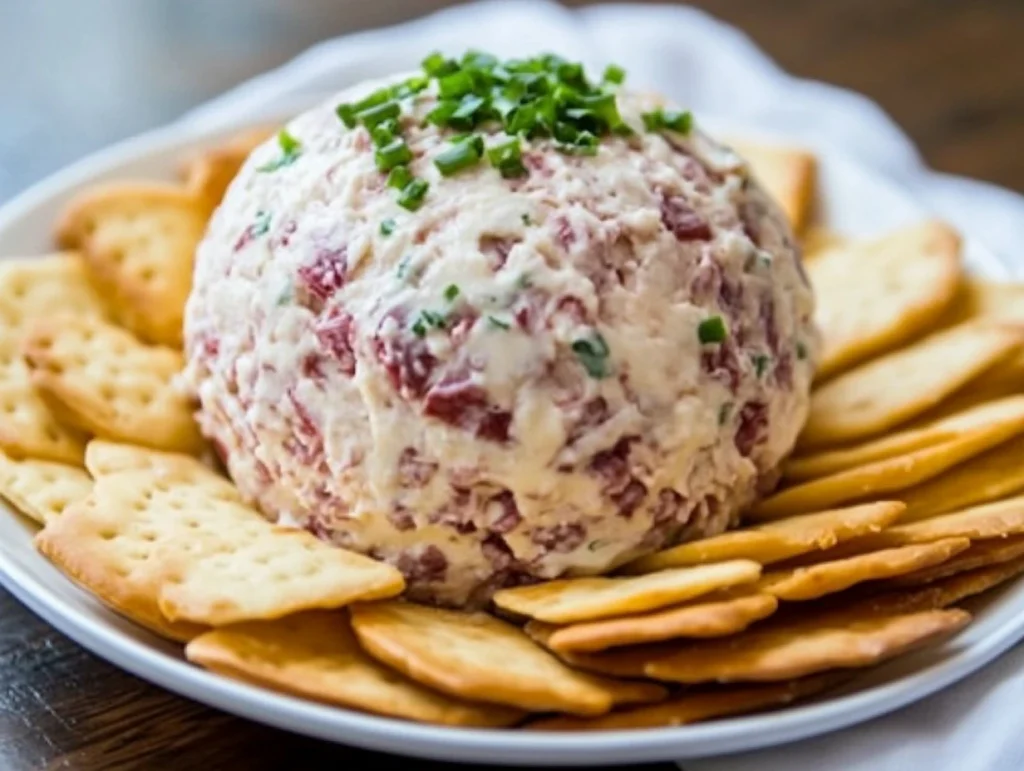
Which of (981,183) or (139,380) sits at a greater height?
(139,380)

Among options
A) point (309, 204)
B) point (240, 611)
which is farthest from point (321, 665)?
point (309, 204)

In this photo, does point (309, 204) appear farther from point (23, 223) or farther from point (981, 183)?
point (981, 183)

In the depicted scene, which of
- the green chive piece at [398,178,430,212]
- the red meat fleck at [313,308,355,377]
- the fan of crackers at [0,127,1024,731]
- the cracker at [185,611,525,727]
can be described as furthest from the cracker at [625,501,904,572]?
the green chive piece at [398,178,430,212]

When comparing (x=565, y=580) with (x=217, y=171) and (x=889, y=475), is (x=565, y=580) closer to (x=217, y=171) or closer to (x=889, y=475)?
(x=889, y=475)

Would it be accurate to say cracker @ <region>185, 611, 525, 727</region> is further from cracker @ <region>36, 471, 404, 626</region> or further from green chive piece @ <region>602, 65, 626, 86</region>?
green chive piece @ <region>602, 65, 626, 86</region>

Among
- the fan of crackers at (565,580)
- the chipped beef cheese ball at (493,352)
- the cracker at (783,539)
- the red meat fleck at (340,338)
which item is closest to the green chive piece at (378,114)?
the chipped beef cheese ball at (493,352)

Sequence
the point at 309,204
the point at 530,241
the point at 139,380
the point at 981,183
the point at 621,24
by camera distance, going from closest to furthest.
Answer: the point at 530,241 < the point at 309,204 < the point at 139,380 < the point at 981,183 < the point at 621,24

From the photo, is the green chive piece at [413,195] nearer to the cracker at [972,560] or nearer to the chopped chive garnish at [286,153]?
the chopped chive garnish at [286,153]
